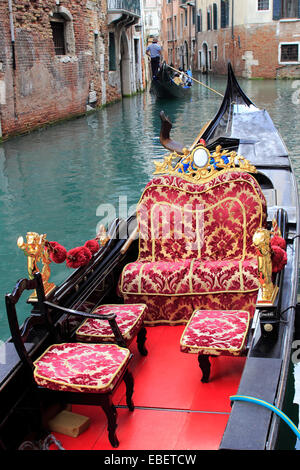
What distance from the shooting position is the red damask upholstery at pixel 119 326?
1602 millimetres

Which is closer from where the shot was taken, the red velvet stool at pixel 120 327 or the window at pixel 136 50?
the red velvet stool at pixel 120 327

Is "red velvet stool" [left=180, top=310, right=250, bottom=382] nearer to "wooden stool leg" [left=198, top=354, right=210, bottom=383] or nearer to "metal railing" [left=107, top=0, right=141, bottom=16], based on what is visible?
"wooden stool leg" [left=198, top=354, right=210, bottom=383]

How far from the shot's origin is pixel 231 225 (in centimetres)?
193

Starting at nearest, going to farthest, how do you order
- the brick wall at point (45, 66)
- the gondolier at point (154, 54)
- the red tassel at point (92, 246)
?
the red tassel at point (92, 246), the brick wall at point (45, 66), the gondolier at point (154, 54)

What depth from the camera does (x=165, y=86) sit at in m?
10.6

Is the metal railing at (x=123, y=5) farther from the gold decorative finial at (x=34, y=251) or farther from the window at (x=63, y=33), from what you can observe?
the gold decorative finial at (x=34, y=251)

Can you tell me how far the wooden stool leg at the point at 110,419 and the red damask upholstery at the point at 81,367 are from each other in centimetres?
4

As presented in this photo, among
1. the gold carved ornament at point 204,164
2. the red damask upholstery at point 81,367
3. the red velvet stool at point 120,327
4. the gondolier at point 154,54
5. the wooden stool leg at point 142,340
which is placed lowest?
the wooden stool leg at point 142,340

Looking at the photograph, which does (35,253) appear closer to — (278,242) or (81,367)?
(81,367)

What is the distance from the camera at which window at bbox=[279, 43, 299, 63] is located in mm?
14898

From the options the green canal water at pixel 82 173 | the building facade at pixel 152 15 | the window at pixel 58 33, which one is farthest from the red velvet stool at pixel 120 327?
the building facade at pixel 152 15

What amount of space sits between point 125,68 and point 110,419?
1122cm

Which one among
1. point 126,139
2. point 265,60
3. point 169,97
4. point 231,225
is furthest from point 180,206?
point 265,60
